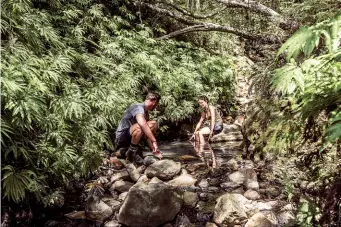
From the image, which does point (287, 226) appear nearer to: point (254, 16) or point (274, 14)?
point (274, 14)

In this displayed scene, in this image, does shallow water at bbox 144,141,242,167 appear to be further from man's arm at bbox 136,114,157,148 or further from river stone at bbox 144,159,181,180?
river stone at bbox 144,159,181,180

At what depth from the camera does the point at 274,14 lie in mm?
7098

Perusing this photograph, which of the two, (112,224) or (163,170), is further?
(163,170)

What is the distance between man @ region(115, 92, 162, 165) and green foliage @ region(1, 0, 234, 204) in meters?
0.30

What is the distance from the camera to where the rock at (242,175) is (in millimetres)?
4762

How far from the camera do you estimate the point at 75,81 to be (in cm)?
588

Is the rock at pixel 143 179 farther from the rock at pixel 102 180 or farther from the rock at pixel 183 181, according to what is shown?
the rock at pixel 102 180

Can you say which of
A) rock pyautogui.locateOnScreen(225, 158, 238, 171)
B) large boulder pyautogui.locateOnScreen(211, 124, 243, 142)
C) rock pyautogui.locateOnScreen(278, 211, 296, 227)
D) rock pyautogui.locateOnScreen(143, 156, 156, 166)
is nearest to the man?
rock pyautogui.locateOnScreen(143, 156, 156, 166)

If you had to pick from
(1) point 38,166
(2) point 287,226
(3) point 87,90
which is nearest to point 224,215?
(2) point 287,226

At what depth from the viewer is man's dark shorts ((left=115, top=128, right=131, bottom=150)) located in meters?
5.66

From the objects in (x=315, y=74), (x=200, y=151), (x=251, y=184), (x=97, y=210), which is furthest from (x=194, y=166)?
(x=315, y=74)

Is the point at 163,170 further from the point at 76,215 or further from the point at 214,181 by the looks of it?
the point at 76,215

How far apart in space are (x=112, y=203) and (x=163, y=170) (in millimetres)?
1057

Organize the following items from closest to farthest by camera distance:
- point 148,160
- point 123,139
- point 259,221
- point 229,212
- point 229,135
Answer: point 259,221
point 229,212
point 148,160
point 123,139
point 229,135
